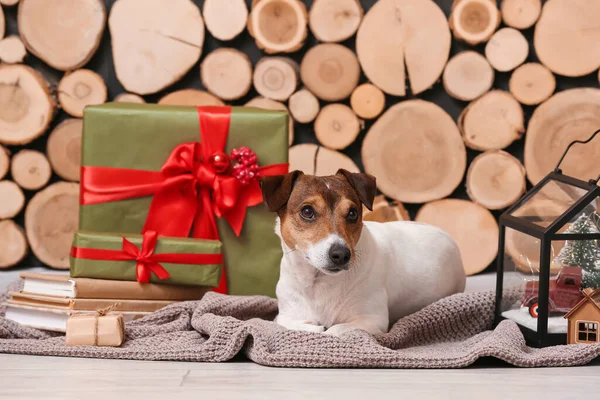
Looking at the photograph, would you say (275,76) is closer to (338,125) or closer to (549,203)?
(338,125)

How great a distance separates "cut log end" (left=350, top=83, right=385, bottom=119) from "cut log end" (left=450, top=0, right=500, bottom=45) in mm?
471

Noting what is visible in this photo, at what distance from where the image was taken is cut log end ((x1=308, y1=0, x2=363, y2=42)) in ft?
11.6

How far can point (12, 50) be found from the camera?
3.54 meters

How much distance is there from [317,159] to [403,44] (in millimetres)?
684

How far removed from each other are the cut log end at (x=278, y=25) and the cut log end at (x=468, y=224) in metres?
1.02

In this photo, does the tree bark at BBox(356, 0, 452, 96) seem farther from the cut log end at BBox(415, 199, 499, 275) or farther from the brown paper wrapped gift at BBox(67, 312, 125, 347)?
the brown paper wrapped gift at BBox(67, 312, 125, 347)

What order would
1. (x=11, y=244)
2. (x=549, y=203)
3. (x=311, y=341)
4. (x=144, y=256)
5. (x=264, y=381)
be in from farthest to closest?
(x=11, y=244) → (x=144, y=256) → (x=549, y=203) → (x=311, y=341) → (x=264, y=381)

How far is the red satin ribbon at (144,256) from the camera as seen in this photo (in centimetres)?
256

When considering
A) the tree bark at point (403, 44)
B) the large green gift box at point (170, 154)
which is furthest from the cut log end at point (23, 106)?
the tree bark at point (403, 44)

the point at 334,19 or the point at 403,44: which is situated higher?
the point at 334,19

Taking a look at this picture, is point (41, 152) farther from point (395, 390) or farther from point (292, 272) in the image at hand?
point (395, 390)

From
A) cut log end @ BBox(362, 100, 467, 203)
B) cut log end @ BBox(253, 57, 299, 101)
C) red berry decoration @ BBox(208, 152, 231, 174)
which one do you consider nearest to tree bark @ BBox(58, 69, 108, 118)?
cut log end @ BBox(253, 57, 299, 101)

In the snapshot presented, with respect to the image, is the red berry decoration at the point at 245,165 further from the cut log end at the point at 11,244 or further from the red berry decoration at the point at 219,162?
the cut log end at the point at 11,244

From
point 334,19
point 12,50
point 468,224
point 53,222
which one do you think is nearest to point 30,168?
point 53,222
